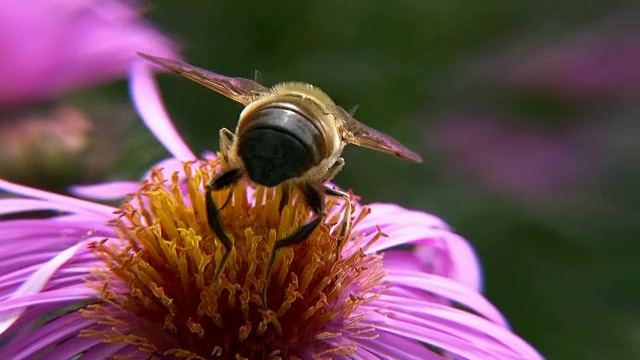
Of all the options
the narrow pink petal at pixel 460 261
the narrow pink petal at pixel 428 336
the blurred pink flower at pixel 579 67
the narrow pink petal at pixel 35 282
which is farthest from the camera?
the blurred pink flower at pixel 579 67

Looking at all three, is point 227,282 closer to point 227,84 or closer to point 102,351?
point 102,351

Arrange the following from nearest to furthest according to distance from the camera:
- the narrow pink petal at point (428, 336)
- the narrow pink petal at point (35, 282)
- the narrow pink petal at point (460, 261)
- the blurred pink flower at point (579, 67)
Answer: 1. the narrow pink petal at point (35, 282)
2. the narrow pink petal at point (428, 336)
3. the narrow pink petal at point (460, 261)
4. the blurred pink flower at point (579, 67)

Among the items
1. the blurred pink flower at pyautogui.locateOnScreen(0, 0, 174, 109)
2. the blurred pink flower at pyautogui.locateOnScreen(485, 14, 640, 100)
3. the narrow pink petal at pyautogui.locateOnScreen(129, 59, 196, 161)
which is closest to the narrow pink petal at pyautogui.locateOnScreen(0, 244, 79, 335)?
the narrow pink petal at pyautogui.locateOnScreen(129, 59, 196, 161)

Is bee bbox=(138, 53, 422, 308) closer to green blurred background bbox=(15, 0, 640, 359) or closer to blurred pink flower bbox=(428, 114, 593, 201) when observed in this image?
green blurred background bbox=(15, 0, 640, 359)

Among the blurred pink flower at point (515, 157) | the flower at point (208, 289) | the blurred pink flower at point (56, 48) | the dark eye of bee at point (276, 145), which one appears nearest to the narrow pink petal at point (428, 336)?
the flower at point (208, 289)

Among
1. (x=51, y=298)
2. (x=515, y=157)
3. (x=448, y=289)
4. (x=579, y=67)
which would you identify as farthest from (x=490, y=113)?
(x=51, y=298)

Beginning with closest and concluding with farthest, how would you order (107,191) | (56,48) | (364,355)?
(364,355) < (107,191) < (56,48)

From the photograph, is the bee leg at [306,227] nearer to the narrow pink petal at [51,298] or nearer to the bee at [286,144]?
the bee at [286,144]
